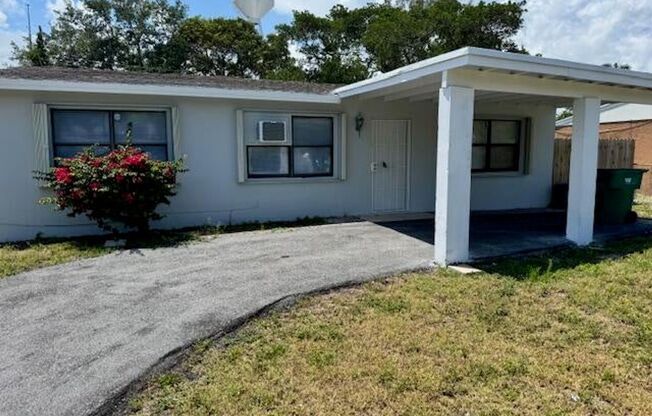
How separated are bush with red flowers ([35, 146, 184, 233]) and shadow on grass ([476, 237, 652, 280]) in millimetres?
5022

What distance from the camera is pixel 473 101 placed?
6168 millimetres

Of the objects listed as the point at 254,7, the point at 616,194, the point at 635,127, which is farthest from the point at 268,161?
the point at 635,127

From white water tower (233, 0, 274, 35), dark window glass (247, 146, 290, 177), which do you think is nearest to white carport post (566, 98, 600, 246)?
dark window glass (247, 146, 290, 177)

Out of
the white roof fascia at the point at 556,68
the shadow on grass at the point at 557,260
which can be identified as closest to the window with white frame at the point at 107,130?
the white roof fascia at the point at 556,68

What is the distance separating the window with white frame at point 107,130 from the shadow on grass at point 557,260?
19.4 ft

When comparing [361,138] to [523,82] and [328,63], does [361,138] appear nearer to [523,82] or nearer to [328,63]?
[523,82]

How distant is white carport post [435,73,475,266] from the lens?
595 centimetres

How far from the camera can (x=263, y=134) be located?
9.21m

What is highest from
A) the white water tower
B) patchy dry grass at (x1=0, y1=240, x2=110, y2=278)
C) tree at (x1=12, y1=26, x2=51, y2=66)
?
tree at (x1=12, y1=26, x2=51, y2=66)

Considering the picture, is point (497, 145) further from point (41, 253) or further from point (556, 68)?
point (41, 253)

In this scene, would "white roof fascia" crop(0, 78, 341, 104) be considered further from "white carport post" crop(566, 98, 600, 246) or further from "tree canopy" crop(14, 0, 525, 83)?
"tree canopy" crop(14, 0, 525, 83)

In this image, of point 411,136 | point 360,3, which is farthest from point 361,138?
point 360,3

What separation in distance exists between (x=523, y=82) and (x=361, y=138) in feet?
12.8

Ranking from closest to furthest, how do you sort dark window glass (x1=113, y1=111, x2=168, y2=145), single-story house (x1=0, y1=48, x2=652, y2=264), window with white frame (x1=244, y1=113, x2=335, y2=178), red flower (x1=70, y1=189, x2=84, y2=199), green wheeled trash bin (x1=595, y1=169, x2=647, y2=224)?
1. single-story house (x1=0, y1=48, x2=652, y2=264)
2. red flower (x1=70, y1=189, x2=84, y2=199)
3. dark window glass (x1=113, y1=111, x2=168, y2=145)
4. green wheeled trash bin (x1=595, y1=169, x2=647, y2=224)
5. window with white frame (x1=244, y1=113, x2=335, y2=178)
